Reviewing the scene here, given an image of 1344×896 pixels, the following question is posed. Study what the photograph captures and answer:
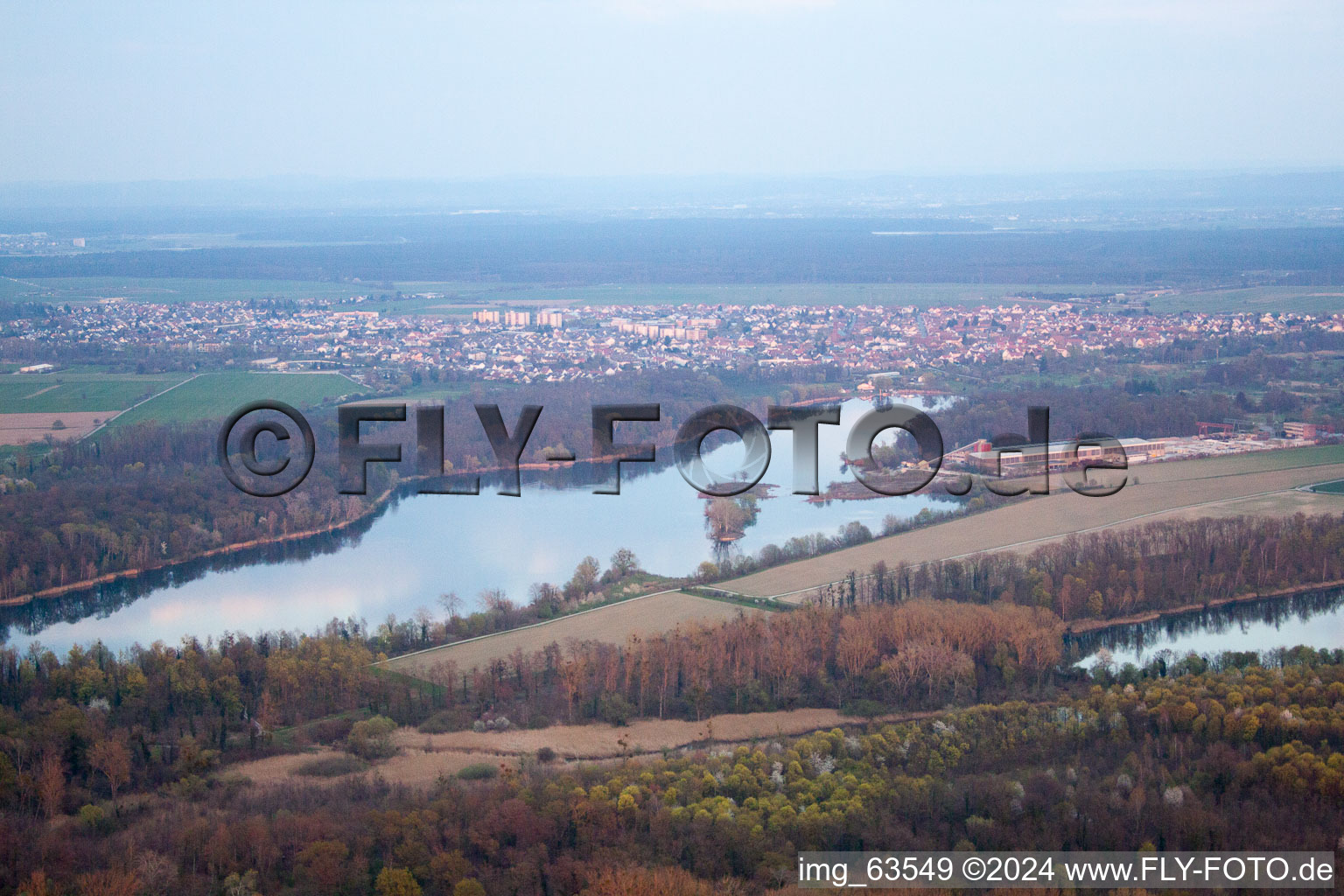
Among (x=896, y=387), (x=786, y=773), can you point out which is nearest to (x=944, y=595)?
(x=786, y=773)

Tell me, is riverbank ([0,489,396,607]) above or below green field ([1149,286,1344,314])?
below

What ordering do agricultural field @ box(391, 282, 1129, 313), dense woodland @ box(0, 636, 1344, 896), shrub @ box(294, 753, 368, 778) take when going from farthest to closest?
agricultural field @ box(391, 282, 1129, 313), shrub @ box(294, 753, 368, 778), dense woodland @ box(0, 636, 1344, 896)

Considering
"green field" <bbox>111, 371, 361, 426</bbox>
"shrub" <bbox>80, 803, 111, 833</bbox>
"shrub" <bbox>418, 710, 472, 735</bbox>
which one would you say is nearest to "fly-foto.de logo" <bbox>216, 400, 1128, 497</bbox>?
"green field" <bbox>111, 371, 361, 426</bbox>

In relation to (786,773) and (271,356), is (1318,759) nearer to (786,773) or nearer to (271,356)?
(786,773)

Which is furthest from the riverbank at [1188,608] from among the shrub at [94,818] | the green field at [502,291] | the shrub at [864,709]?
the green field at [502,291]

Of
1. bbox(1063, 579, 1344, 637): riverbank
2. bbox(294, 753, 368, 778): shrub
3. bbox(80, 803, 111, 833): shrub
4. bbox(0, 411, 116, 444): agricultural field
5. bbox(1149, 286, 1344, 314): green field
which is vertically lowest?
bbox(294, 753, 368, 778): shrub

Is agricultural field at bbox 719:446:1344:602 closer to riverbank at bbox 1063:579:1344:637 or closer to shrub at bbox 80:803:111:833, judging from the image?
riverbank at bbox 1063:579:1344:637
